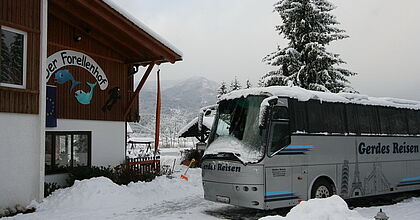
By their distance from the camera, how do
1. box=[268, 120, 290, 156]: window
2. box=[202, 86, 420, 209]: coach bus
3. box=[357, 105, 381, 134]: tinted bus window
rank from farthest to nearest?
box=[357, 105, 381, 134]: tinted bus window, box=[268, 120, 290, 156]: window, box=[202, 86, 420, 209]: coach bus

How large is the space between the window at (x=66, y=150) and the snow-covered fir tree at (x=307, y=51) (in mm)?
15722

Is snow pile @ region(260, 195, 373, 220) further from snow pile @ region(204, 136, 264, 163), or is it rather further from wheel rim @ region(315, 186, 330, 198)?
wheel rim @ region(315, 186, 330, 198)

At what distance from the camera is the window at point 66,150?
13.8 m

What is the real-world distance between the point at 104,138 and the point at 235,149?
740cm

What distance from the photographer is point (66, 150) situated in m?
14.5

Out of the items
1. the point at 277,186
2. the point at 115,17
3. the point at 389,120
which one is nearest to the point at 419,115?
the point at 389,120

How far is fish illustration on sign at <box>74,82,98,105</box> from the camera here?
15.2 metres

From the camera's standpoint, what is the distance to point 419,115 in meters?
15.5

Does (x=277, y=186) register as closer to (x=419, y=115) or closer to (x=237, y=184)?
(x=237, y=184)

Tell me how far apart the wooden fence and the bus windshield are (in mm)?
5744

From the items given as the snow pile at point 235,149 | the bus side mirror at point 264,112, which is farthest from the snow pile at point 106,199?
the bus side mirror at point 264,112

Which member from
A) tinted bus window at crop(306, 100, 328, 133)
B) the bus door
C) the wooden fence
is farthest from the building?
tinted bus window at crop(306, 100, 328, 133)

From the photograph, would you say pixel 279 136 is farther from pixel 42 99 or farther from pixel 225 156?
pixel 42 99

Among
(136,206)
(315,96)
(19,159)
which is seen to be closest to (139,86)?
(136,206)
